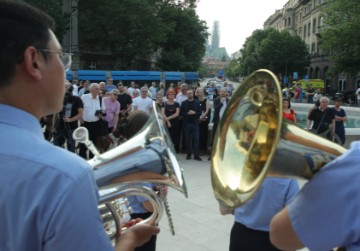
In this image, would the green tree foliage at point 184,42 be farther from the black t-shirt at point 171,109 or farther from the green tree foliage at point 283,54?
the black t-shirt at point 171,109

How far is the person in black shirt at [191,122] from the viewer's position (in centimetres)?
908

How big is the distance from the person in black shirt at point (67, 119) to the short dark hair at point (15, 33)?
673cm

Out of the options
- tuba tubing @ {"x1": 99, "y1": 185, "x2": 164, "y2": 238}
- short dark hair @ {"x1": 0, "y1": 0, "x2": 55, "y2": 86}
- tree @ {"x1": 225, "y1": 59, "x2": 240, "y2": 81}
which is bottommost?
tuba tubing @ {"x1": 99, "y1": 185, "x2": 164, "y2": 238}

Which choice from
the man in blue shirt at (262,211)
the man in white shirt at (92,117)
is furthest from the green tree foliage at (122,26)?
the man in blue shirt at (262,211)

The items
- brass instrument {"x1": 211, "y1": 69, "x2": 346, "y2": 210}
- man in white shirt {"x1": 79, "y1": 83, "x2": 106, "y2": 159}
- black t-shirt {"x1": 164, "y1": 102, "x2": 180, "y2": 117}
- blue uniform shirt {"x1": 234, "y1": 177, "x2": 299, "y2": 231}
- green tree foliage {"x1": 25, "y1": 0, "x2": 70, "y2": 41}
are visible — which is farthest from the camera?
green tree foliage {"x1": 25, "y1": 0, "x2": 70, "y2": 41}

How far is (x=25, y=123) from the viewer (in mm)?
1126

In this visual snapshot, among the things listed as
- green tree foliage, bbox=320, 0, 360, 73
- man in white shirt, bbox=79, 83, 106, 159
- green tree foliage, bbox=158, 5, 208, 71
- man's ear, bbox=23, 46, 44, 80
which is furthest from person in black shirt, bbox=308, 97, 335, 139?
green tree foliage, bbox=158, 5, 208, 71

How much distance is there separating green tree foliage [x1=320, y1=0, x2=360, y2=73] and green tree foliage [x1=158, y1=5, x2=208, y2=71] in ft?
56.2

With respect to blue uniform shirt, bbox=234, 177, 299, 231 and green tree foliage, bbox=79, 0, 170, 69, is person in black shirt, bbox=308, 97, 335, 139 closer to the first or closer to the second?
blue uniform shirt, bbox=234, 177, 299, 231

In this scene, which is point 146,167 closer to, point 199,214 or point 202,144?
point 199,214

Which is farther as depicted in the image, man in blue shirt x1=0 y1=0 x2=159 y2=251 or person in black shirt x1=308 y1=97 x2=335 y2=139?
person in black shirt x1=308 y1=97 x2=335 y2=139

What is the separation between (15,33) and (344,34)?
34.2 metres

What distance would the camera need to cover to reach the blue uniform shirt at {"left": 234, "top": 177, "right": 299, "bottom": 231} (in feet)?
8.04

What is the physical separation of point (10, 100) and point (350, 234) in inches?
41.4
